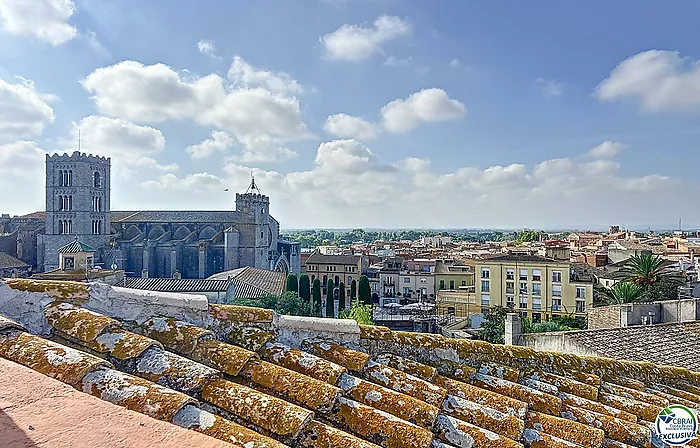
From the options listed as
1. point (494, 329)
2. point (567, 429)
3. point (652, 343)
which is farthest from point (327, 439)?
point (494, 329)

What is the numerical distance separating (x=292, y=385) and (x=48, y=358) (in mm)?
1258

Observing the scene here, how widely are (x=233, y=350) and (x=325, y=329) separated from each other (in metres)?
0.86

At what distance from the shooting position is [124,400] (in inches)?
91.8

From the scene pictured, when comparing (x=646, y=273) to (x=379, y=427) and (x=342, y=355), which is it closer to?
(x=342, y=355)

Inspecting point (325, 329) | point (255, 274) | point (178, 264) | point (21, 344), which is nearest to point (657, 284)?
point (255, 274)

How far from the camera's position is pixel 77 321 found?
3.13 meters

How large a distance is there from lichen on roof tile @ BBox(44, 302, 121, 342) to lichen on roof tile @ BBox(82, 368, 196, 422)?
0.55 metres

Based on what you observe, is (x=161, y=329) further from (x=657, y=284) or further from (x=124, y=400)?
(x=657, y=284)

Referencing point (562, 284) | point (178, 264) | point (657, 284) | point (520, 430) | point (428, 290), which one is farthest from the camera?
point (178, 264)

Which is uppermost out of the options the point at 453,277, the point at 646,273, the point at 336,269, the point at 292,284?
the point at 646,273

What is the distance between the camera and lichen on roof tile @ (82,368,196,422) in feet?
7.47

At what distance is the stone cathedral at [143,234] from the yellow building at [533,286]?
24239mm

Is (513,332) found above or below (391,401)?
below

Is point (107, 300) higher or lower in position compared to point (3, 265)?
higher
